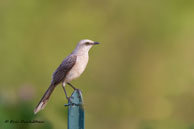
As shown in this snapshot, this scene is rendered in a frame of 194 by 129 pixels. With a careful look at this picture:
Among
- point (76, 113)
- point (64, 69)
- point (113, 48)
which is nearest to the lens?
point (76, 113)

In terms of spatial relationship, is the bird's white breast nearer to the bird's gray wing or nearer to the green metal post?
the bird's gray wing

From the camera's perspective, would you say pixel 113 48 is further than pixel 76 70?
Yes

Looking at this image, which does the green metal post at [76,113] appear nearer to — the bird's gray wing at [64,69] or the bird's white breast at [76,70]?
the bird's gray wing at [64,69]

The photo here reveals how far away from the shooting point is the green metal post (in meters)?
3.16

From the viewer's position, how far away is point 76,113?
10.8 ft

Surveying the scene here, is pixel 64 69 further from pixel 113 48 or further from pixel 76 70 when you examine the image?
pixel 113 48

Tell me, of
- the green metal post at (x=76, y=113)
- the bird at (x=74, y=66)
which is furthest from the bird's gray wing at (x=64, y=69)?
the green metal post at (x=76, y=113)

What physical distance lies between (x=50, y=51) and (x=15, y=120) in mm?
6150

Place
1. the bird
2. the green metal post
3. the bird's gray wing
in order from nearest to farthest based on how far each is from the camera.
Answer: the green metal post
the bird's gray wing
the bird

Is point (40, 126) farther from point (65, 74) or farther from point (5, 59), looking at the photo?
point (5, 59)

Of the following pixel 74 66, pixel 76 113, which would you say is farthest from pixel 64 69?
pixel 76 113

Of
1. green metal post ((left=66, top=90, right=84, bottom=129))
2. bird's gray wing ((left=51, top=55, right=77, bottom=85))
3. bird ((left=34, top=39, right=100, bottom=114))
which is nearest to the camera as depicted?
green metal post ((left=66, top=90, right=84, bottom=129))

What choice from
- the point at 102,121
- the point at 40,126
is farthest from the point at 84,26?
the point at 40,126

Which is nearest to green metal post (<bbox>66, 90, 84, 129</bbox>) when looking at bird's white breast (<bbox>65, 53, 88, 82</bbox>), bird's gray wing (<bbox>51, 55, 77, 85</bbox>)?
bird's gray wing (<bbox>51, 55, 77, 85</bbox>)
